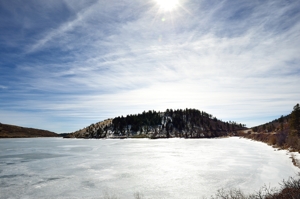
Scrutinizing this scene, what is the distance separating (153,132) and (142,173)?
165 meters

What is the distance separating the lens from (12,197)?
1480 cm

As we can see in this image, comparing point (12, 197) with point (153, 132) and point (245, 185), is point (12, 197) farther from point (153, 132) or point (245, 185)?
point (153, 132)

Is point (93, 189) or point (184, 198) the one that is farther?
point (93, 189)

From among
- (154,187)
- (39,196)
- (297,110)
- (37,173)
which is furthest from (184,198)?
(297,110)

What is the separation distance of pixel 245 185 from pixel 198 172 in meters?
6.56

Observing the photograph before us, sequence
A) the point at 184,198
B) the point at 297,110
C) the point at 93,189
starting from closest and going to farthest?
the point at 184,198 → the point at 93,189 → the point at 297,110

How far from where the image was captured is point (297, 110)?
2254 inches

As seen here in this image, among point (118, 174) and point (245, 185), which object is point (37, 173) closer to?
point (118, 174)

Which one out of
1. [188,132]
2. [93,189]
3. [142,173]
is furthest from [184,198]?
[188,132]

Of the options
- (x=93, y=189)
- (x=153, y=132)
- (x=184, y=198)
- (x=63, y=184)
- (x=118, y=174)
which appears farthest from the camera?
(x=153, y=132)

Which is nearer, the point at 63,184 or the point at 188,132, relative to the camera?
the point at 63,184

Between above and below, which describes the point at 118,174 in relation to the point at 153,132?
below

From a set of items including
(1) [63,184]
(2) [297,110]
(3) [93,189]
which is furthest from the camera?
(2) [297,110]

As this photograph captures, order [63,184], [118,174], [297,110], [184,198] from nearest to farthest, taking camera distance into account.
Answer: [184,198] → [63,184] → [118,174] → [297,110]
